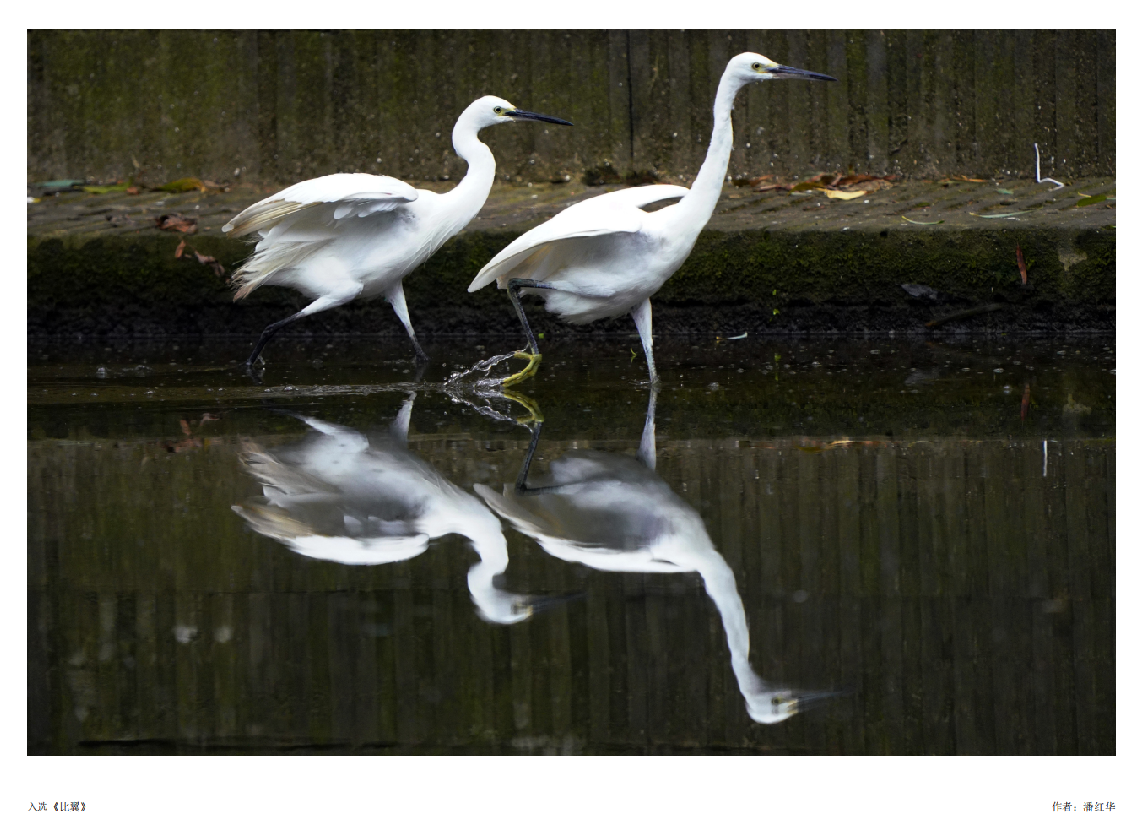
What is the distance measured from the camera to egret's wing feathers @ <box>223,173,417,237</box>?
5605 mm

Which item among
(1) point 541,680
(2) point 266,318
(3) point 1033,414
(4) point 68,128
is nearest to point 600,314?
(3) point 1033,414

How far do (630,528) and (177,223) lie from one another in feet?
16.9

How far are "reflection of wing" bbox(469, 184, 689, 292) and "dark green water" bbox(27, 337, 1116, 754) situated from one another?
79 cm

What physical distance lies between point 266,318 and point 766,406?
3570 millimetres

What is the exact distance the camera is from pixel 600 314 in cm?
585

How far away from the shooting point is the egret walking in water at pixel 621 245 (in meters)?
5.39

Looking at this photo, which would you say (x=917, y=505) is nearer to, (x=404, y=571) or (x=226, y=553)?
(x=404, y=571)

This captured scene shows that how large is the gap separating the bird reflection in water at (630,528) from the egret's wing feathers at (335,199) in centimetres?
199

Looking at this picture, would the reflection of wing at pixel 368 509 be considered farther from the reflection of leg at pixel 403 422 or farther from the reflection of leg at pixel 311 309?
the reflection of leg at pixel 311 309

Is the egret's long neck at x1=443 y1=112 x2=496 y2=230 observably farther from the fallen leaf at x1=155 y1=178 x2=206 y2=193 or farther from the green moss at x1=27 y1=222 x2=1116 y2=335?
the fallen leaf at x1=155 y1=178 x2=206 y2=193

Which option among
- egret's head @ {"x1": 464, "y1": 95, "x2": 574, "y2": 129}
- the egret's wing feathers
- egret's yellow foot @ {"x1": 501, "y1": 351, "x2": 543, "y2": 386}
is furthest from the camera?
egret's head @ {"x1": 464, "y1": 95, "x2": 574, "y2": 129}

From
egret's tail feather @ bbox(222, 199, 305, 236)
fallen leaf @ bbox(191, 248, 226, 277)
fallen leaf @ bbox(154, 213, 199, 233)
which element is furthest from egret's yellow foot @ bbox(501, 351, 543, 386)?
fallen leaf @ bbox(154, 213, 199, 233)

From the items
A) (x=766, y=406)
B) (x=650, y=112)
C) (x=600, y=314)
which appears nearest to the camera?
(x=766, y=406)

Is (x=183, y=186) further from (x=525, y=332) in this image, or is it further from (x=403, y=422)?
(x=403, y=422)
